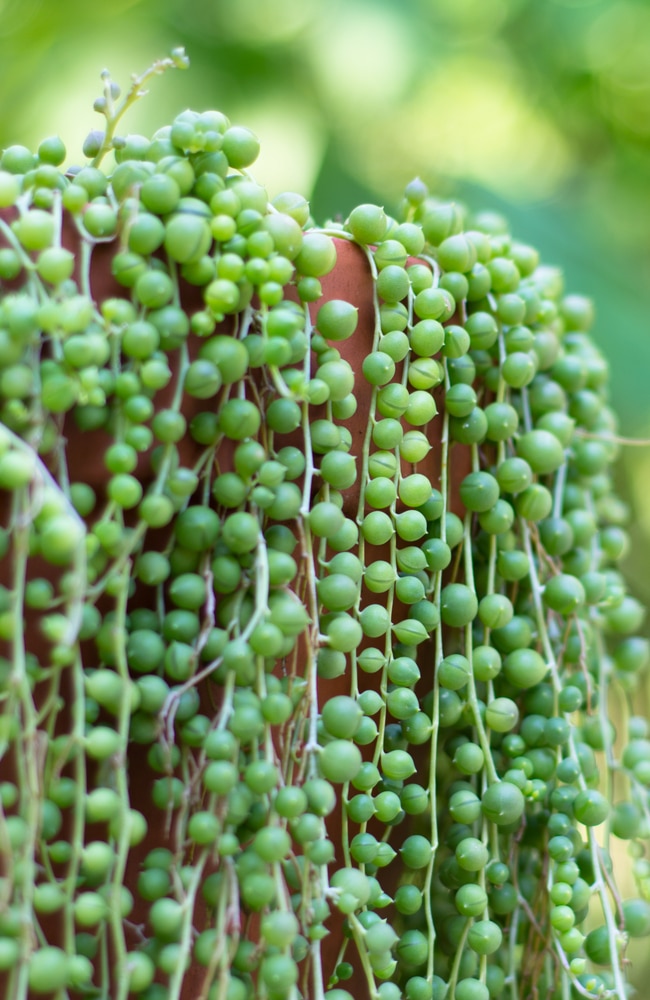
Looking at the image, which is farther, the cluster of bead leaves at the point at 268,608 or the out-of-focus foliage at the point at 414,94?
the out-of-focus foliage at the point at 414,94

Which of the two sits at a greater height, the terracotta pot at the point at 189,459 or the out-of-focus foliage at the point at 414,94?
the out-of-focus foliage at the point at 414,94

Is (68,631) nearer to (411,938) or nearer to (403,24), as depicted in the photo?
(411,938)

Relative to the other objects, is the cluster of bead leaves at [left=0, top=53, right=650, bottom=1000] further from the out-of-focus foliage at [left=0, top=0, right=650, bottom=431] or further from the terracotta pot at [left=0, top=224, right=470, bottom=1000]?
the out-of-focus foliage at [left=0, top=0, right=650, bottom=431]

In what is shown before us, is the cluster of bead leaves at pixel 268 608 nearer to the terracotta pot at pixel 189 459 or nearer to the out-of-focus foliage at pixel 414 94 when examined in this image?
the terracotta pot at pixel 189 459

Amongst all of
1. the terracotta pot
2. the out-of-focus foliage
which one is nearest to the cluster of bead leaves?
the terracotta pot

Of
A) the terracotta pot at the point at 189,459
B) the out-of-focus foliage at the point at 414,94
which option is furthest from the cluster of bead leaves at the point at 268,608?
the out-of-focus foliage at the point at 414,94

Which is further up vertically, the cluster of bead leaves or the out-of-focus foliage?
the out-of-focus foliage

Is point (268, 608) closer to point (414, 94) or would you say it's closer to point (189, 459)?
point (189, 459)

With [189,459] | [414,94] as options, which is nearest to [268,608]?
[189,459]
